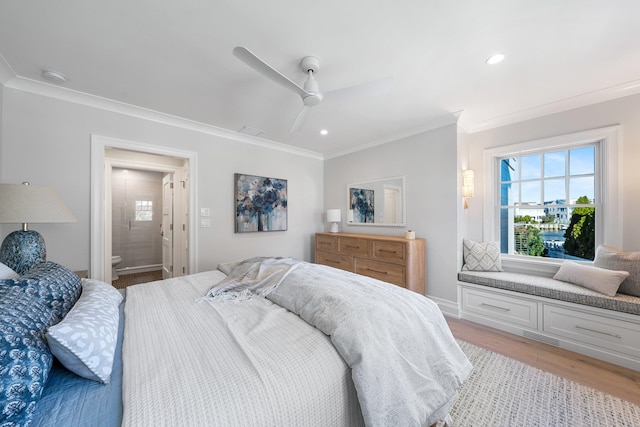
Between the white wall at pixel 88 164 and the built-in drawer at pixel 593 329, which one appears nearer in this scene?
the built-in drawer at pixel 593 329

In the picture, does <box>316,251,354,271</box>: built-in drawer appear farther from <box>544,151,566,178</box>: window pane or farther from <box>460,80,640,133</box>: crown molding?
<box>544,151,566,178</box>: window pane

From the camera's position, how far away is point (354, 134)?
3.58 m

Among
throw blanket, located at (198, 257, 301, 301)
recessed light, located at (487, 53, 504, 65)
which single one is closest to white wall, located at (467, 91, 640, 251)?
recessed light, located at (487, 53, 504, 65)

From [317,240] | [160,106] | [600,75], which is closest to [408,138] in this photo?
[600,75]

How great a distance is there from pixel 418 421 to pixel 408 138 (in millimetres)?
3166

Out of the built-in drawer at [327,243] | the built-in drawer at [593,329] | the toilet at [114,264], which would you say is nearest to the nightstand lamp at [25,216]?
the built-in drawer at [327,243]

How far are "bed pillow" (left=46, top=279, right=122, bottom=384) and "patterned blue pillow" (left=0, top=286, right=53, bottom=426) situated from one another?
48 mm

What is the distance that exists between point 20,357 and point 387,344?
127 cm

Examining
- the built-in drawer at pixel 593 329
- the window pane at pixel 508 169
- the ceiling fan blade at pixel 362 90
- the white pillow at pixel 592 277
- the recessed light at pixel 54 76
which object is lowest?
the built-in drawer at pixel 593 329

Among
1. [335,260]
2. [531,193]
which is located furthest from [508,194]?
[335,260]

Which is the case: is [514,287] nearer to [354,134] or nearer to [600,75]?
[600,75]

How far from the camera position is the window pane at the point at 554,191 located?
9.12 ft

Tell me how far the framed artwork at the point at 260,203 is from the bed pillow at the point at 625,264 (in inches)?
146

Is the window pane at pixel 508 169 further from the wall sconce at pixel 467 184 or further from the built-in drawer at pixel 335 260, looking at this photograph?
the built-in drawer at pixel 335 260
